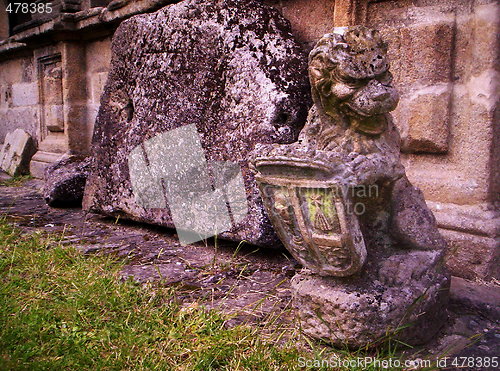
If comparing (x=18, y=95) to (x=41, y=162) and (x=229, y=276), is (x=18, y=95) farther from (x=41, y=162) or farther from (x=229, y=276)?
(x=229, y=276)

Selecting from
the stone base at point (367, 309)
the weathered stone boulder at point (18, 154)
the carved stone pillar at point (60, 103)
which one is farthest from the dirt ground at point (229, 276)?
the weathered stone boulder at point (18, 154)

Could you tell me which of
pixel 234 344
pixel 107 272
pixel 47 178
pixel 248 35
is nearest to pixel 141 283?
pixel 107 272

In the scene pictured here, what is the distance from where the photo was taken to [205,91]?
2641 millimetres

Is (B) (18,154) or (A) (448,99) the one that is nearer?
(A) (448,99)

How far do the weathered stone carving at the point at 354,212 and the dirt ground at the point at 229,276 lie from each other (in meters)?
0.14

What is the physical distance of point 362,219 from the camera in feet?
5.66

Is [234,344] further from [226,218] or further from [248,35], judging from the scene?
[248,35]

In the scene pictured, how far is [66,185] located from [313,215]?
259 centimetres

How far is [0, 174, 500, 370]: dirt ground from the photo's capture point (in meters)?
1.73

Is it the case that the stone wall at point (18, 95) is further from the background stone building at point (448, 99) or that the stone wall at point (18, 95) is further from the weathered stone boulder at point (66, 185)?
the background stone building at point (448, 99)

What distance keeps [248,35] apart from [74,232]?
5.05ft

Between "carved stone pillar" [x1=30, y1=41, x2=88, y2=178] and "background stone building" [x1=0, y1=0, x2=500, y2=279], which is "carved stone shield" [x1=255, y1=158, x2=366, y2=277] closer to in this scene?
"background stone building" [x1=0, y1=0, x2=500, y2=279]

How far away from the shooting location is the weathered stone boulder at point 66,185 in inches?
144

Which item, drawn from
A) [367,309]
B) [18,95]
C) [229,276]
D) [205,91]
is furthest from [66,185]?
[18,95]
